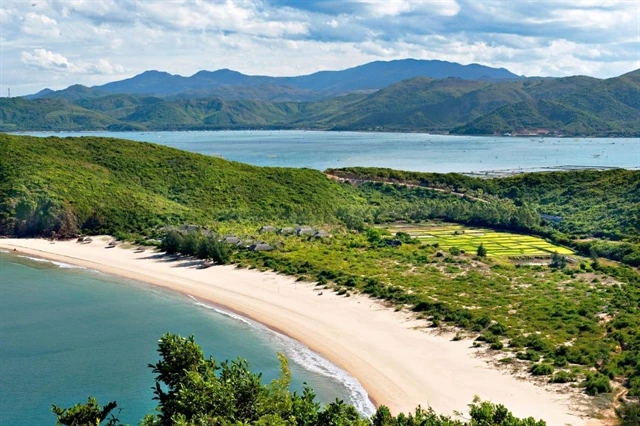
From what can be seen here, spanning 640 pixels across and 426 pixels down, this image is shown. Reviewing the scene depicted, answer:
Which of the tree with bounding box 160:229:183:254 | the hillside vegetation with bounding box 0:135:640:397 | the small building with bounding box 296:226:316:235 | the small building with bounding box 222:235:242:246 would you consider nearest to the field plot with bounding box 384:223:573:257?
the hillside vegetation with bounding box 0:135:640:397

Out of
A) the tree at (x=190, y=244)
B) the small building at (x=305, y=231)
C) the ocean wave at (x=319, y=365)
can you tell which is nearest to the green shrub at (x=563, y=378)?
the ocean wave at (x=319, y=365)

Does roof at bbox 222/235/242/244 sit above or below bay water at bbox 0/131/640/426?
above

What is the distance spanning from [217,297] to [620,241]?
38.8 m

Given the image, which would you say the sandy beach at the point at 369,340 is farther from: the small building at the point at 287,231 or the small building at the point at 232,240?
the small building at the point at 287,231

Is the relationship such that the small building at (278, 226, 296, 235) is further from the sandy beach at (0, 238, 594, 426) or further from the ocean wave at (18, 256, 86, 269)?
the ocean wave at (18, 256, 86, 269)

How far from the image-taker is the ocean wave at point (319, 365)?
2785 centimetres

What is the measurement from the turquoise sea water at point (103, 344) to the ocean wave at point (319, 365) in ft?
0.16

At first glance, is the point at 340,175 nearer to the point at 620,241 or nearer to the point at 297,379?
the point at 620,241

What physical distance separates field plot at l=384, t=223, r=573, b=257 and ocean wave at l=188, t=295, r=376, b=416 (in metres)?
25.7

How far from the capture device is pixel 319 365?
32.3m

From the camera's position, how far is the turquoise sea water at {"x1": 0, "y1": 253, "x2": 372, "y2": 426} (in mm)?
29312

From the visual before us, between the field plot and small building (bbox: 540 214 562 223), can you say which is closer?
the field plot

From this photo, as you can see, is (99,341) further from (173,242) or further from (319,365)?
(173,242)

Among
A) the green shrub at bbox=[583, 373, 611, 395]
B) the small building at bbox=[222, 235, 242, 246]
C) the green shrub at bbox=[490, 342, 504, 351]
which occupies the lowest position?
the green shrub at bbox=[490, 342, 504, 351]
